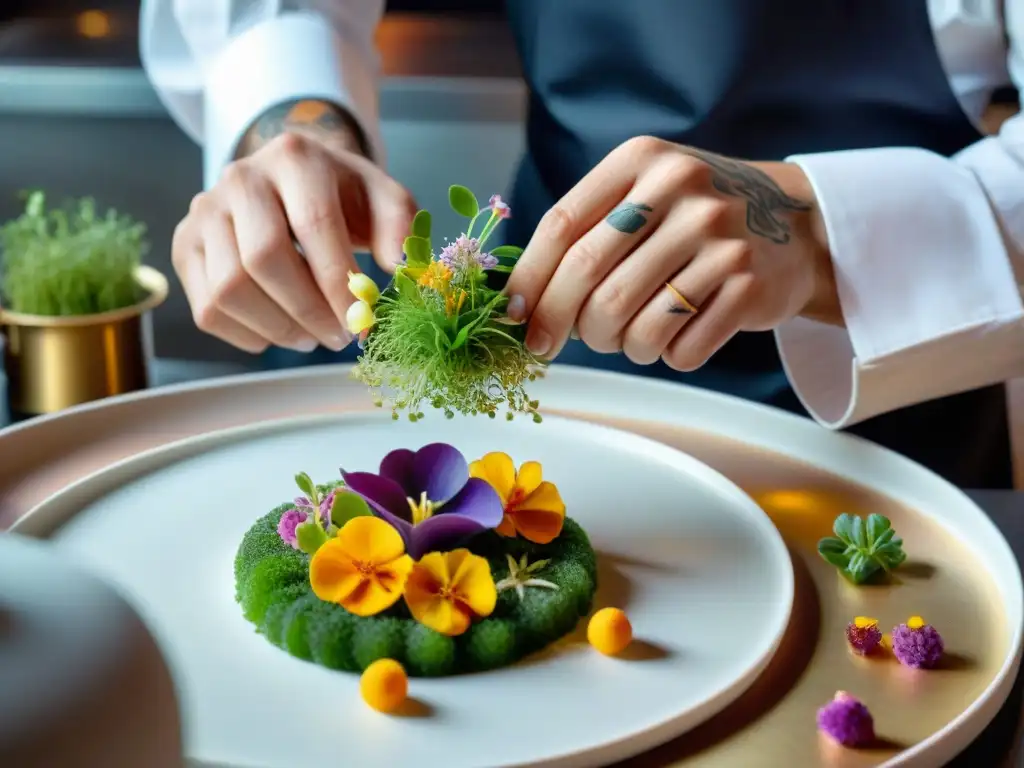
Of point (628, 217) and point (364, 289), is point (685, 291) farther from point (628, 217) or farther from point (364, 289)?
point (364, 289)

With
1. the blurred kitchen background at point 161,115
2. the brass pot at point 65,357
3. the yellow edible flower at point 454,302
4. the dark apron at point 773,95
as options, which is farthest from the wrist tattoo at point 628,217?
the blurred kitchen background at point 161,115

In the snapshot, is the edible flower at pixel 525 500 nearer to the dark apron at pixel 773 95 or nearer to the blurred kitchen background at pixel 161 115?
the dark apron at pixel 773 95

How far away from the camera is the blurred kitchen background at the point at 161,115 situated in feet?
5.05

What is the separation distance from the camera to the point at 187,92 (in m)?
1.19

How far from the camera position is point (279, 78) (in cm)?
104

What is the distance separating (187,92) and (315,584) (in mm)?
750

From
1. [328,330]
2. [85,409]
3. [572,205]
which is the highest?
[572,205]

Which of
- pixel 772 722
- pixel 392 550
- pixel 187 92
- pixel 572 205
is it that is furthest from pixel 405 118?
pixel 772 722

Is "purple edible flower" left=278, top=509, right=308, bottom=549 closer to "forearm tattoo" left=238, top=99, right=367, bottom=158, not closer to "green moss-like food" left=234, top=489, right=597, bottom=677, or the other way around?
"green moss-like food" left=234, top=489, right=597, bottom=677

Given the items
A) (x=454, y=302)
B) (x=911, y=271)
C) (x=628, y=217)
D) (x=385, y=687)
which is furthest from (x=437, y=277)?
(x=911, y=271)

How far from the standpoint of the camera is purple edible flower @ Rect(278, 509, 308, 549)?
67 centimetres

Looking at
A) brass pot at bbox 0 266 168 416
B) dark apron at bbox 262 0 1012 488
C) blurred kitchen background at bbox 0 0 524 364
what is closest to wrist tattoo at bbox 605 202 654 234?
dark apron at bbox 262 0 1012 488

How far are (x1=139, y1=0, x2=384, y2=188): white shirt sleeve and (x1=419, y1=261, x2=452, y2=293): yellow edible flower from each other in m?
0.44

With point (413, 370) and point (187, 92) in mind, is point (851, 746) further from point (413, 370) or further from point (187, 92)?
point (187, 92)
